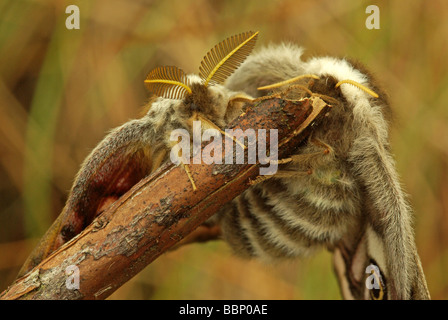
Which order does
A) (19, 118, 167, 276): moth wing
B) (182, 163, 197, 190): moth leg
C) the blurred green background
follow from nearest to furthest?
(182, 163, 197, 190): moth leg, (19, 118, 167, 276): moth wing, the blurred green background

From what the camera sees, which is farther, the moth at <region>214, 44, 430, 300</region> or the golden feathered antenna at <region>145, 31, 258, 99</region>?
the moth at <region>214, 44, 430, 300</region>

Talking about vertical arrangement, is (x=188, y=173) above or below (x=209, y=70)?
below

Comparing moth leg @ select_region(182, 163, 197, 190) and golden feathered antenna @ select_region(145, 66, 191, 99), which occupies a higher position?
golden feathered antenna @ select_region(145, 66, 191, 99)

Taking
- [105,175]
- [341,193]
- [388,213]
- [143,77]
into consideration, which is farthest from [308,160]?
[143,77]

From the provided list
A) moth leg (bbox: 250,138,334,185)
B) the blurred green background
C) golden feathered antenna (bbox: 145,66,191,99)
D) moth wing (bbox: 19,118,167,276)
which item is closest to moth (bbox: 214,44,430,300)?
moth leg (bbox: 250,138,334,185)

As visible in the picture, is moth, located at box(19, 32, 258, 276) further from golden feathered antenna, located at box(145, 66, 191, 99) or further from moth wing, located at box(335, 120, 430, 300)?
moth wing, located at box(335, 120, 430, 300)

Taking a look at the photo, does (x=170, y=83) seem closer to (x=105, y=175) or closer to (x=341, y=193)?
(x=105, y=175)
